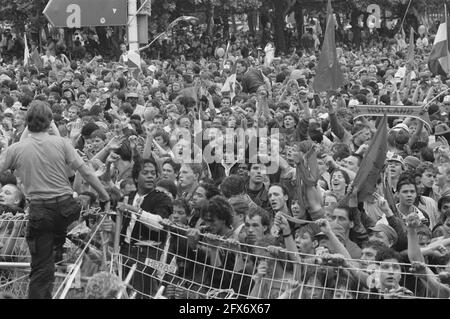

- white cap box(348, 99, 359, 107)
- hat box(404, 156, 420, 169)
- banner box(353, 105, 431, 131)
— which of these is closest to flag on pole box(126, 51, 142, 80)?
white cap box(348, 99, 359, 107)

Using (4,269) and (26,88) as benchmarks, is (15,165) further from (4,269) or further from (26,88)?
(26,88)

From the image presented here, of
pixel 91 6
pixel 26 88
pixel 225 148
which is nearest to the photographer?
pixel 225 148

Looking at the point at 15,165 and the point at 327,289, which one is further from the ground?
the point at 15,165

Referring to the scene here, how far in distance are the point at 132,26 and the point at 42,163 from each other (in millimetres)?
20778

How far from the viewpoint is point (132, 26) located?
2981 centimetres

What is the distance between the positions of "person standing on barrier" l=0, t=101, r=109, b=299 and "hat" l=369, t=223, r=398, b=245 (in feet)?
6.55

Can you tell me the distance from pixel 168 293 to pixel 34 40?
130 ft

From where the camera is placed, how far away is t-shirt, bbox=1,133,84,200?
924cm

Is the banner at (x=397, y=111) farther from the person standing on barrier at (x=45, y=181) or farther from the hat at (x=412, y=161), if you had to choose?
the person standing on barrier at (x=45, y=181)

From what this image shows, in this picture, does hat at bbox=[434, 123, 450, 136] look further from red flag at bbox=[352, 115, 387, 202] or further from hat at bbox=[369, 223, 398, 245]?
hat at bbox=[369, 223, 398, 245]

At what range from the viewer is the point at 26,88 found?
949 inches

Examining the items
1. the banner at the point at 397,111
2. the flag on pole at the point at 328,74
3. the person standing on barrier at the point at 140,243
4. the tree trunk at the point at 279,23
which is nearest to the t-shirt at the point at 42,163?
the person standing on barrier at the point at 140,243

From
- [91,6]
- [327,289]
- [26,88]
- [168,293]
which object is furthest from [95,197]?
[91,6]

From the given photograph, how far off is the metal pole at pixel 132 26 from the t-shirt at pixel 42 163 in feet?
65.8
